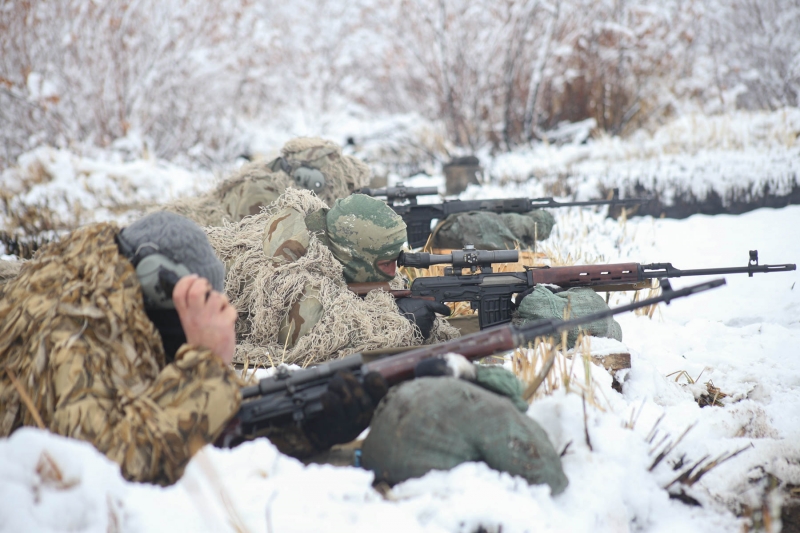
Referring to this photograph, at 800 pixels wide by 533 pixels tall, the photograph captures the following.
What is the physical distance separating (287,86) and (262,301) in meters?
15.3

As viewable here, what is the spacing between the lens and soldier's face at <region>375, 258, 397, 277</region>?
143 inches

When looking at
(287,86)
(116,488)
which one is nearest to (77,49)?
(287,86)

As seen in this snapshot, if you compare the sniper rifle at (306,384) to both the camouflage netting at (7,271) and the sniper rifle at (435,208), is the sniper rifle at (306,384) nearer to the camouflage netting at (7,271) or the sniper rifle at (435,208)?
the camouflage netting at (7,271)

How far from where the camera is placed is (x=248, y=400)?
2.19 m

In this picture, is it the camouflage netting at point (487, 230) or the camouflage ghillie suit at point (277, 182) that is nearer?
the camouflage ghillie suit at point (277, 182)

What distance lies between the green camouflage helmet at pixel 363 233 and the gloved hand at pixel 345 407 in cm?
152

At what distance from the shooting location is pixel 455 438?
1926 mm

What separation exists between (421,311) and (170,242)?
6.35ft

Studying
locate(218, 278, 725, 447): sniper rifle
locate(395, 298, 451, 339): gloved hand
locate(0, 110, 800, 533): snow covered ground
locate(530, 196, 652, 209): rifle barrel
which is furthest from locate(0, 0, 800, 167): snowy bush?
locate(218, 278, 725, 447): sniper rifle

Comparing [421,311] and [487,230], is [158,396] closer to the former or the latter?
[421,311]

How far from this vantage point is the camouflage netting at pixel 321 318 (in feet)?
11.1

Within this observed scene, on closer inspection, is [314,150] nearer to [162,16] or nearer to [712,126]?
[712,126]

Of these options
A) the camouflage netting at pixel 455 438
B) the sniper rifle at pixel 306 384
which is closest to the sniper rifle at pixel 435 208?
the sniper rifle at pixel 306 384

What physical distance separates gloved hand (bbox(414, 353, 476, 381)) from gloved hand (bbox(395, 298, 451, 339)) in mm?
1476
